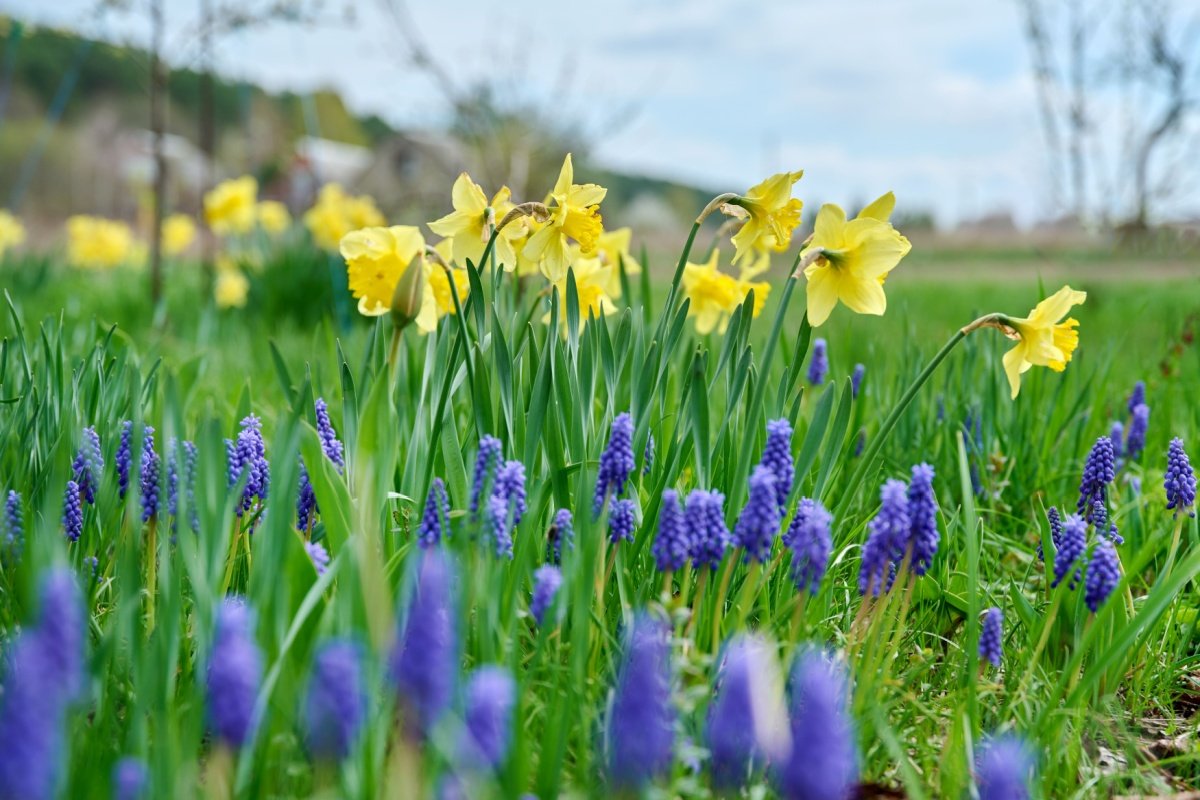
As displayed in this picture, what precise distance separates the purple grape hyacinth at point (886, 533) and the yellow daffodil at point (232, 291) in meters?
5.41

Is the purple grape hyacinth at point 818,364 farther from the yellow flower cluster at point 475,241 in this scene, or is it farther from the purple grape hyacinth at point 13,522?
the purple grape hyacinth at point 13,522

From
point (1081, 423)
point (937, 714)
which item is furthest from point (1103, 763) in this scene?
point (1081, 423)

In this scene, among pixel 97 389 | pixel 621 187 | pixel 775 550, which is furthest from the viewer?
pixel 621 187

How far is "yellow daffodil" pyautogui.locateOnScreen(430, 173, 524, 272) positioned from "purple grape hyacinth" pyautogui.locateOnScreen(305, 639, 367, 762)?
1201mm

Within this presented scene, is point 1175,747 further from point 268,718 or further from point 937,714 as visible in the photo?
point 268,718

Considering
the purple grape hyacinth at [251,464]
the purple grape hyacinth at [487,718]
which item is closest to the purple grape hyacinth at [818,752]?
the purple grape hyacinth at [487,718]

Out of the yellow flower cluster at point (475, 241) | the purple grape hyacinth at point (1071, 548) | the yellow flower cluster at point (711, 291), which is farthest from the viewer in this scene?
the yellow flower cluster at point (711, 291)

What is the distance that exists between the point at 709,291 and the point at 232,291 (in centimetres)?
446

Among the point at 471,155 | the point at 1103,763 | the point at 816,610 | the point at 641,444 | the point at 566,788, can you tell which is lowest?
the point at 1103,763

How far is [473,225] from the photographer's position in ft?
6.81

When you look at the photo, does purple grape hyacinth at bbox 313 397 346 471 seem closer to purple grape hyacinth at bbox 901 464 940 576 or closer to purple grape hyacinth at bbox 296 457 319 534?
purple grape hyacinth at bbox 296 457 319 534

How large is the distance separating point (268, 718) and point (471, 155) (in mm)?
12217

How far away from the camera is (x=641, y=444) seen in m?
1.83

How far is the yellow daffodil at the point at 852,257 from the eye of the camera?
5.96 feet
